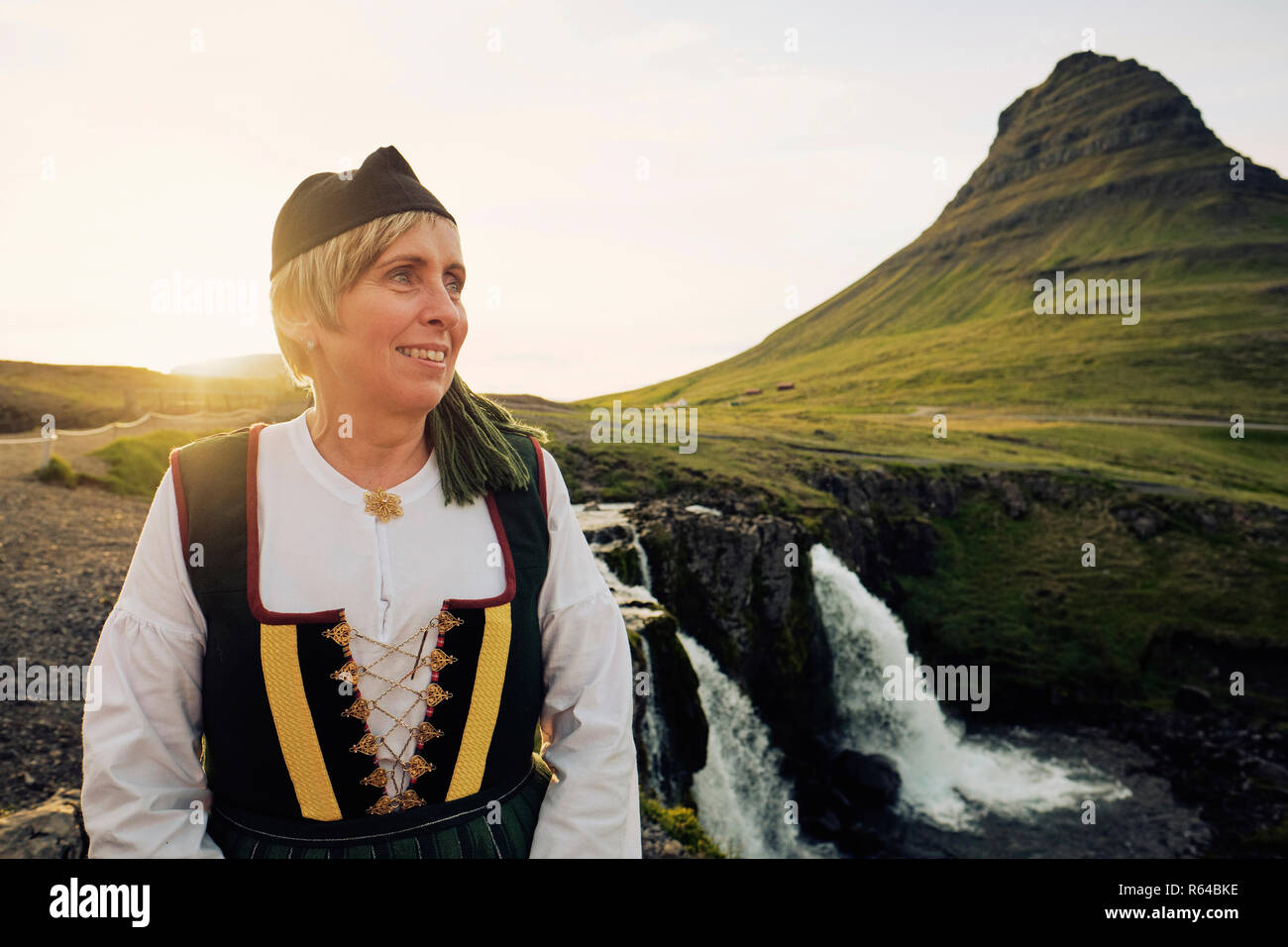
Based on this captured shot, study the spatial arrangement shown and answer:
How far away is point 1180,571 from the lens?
118ft

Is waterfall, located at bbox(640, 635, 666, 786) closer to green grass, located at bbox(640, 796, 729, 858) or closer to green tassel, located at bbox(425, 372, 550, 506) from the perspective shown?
green grass, located at bbox(640, 796, 729, 858)

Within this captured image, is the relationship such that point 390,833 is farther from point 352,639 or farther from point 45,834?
point 45,834

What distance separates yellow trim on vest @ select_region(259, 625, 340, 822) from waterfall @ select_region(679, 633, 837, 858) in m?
14.7

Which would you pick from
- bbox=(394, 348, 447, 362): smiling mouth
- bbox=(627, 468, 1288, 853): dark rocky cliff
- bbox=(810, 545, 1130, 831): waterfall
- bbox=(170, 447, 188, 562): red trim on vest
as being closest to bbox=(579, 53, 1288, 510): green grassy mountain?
bbox=(627, 468, 1288, 853): dark rocky cliff

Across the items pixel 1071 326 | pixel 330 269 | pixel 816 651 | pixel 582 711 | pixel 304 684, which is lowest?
pixel 816 651

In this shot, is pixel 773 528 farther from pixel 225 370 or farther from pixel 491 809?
pixel 225 370

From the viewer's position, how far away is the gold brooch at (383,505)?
2346mm

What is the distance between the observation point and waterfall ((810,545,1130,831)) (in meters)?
23.6

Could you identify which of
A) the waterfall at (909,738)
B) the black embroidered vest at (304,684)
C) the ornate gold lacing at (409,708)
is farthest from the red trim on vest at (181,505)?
the waterfall at (909,738)

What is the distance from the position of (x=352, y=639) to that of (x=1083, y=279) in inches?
6298

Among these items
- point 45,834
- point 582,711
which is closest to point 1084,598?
point 45,834

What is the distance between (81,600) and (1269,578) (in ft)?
152

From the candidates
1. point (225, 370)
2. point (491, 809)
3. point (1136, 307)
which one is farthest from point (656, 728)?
point (1136, 307)

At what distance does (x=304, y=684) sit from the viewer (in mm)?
2162
